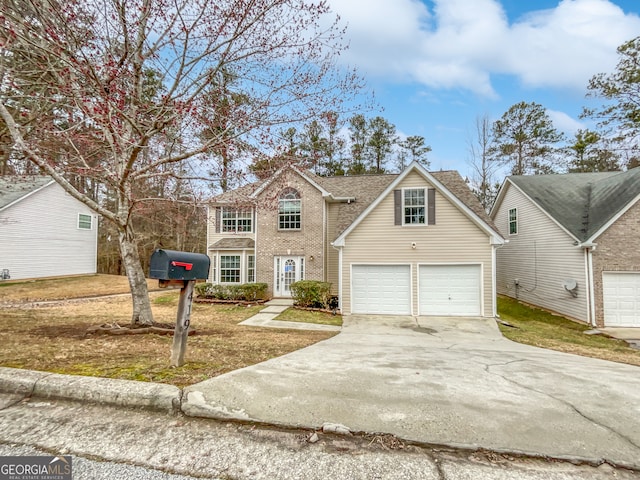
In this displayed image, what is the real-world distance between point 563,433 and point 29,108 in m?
12.2

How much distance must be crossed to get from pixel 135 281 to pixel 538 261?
1693 cm

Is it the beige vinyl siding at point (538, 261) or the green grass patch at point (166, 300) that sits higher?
the beige vinyl siding at point (538, 261)

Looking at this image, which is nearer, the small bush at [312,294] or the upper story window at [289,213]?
the small bush at [312,294]

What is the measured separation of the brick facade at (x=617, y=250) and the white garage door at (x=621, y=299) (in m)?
0.21

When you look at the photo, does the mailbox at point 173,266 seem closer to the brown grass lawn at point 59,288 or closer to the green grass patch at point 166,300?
the green grass patch at point 166,300

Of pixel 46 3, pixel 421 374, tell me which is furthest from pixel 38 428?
pixel 46 3

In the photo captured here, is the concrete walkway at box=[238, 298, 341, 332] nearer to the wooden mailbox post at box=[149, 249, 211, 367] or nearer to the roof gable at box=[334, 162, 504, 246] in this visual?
the roof gable at box=[334, 162, 504, 246]

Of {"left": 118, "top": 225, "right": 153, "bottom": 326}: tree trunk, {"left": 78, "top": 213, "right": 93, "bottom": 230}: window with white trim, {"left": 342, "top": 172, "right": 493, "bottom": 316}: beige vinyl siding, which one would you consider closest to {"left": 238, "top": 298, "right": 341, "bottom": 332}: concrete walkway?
{"left": 342, "top": 172, "right": 493, "bottom": 316}: beige vinyl siding

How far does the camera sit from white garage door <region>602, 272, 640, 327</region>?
11992mm

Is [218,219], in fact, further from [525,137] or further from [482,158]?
[525,137]

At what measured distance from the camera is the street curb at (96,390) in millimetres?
2834

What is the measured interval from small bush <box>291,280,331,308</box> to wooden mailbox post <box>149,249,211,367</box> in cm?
948

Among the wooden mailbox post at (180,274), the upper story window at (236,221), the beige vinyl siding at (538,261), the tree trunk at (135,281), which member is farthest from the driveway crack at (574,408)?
the upper story window at (236,221)

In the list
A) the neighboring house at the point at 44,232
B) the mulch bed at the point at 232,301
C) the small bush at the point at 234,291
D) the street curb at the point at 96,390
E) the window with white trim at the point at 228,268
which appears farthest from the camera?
the neighboring house at the point at 44,232
